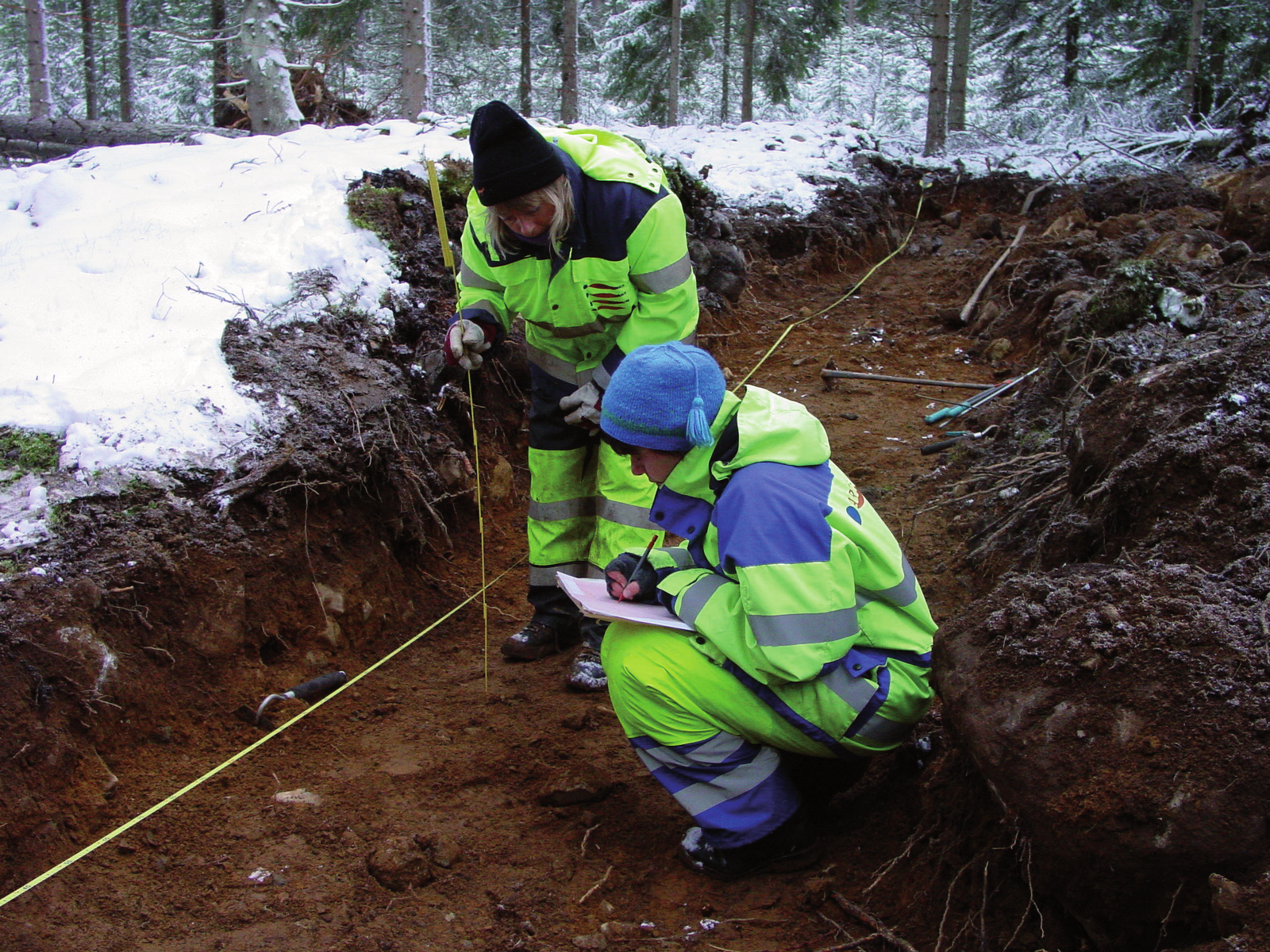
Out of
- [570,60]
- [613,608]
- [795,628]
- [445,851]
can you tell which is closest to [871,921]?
[795,628]

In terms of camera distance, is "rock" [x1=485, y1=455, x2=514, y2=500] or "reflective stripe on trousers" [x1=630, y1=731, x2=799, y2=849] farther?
"rock" [x1=485, y1=455, x2=514, y2=500]

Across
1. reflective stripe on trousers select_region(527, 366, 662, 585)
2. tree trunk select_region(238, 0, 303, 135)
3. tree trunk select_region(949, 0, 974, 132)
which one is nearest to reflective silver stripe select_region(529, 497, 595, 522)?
reflective stripe on trousers select_region(527, 366, 662, 585)

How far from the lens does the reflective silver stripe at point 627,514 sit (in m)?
3.75

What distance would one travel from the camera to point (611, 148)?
3611 mm

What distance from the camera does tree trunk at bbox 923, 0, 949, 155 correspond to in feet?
45.0

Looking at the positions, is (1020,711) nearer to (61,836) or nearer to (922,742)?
(922,742)

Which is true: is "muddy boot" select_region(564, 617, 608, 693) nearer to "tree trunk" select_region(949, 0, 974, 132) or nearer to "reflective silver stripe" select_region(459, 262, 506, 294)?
"reflective silver stripe" select_region(459, 262, 506, 294)

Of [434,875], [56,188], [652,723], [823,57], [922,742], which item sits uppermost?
[823,57]

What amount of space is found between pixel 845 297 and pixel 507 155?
6641 millimetres

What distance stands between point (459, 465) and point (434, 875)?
2422 millimetres

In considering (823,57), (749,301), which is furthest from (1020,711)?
(823,57)

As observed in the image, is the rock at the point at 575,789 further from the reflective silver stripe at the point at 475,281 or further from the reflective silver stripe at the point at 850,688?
the reflective silver stripe at the point at 475,281

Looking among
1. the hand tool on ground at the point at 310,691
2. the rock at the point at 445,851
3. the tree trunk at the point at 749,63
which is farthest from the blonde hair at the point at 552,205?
the tree trunk at the point at 749,63

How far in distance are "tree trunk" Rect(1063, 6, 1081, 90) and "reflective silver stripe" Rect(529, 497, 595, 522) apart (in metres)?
21.3
